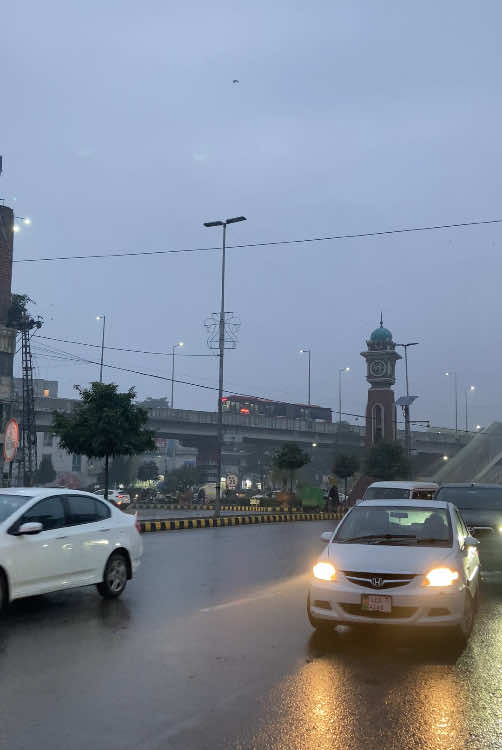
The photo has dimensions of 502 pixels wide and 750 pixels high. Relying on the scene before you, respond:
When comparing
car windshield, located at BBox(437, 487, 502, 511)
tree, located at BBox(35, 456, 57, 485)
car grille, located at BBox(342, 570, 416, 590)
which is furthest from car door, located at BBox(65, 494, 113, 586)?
tree, located at BBox(35, 456, 57, 485)

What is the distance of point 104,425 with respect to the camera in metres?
30.1

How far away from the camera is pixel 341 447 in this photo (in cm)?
9250

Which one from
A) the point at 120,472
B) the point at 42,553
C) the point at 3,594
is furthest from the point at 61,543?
the point at 120,472

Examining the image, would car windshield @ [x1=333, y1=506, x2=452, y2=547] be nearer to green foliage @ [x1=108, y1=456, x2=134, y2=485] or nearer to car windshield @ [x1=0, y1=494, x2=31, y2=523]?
car windshield @ [x1=0, y1=494, x2=31, y2=523]

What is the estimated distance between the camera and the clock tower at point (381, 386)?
289 feet

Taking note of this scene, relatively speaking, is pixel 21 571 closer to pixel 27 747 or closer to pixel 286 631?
pixel 286 631

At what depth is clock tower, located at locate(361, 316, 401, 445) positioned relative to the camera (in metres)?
88.1

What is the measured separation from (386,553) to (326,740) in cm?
297

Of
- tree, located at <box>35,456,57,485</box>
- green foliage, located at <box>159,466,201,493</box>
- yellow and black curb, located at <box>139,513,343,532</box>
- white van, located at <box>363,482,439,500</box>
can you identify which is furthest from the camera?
tree, located at <box>35,456,57,485</box>

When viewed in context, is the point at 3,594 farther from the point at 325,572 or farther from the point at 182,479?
the point at 182,479

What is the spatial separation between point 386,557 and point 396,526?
1.14 meters

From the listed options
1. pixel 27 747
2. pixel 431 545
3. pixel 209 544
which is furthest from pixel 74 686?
pixel 209 544

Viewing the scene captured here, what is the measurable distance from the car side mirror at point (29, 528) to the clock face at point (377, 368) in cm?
8226

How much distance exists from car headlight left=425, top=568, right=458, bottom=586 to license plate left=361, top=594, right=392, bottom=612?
426mm
